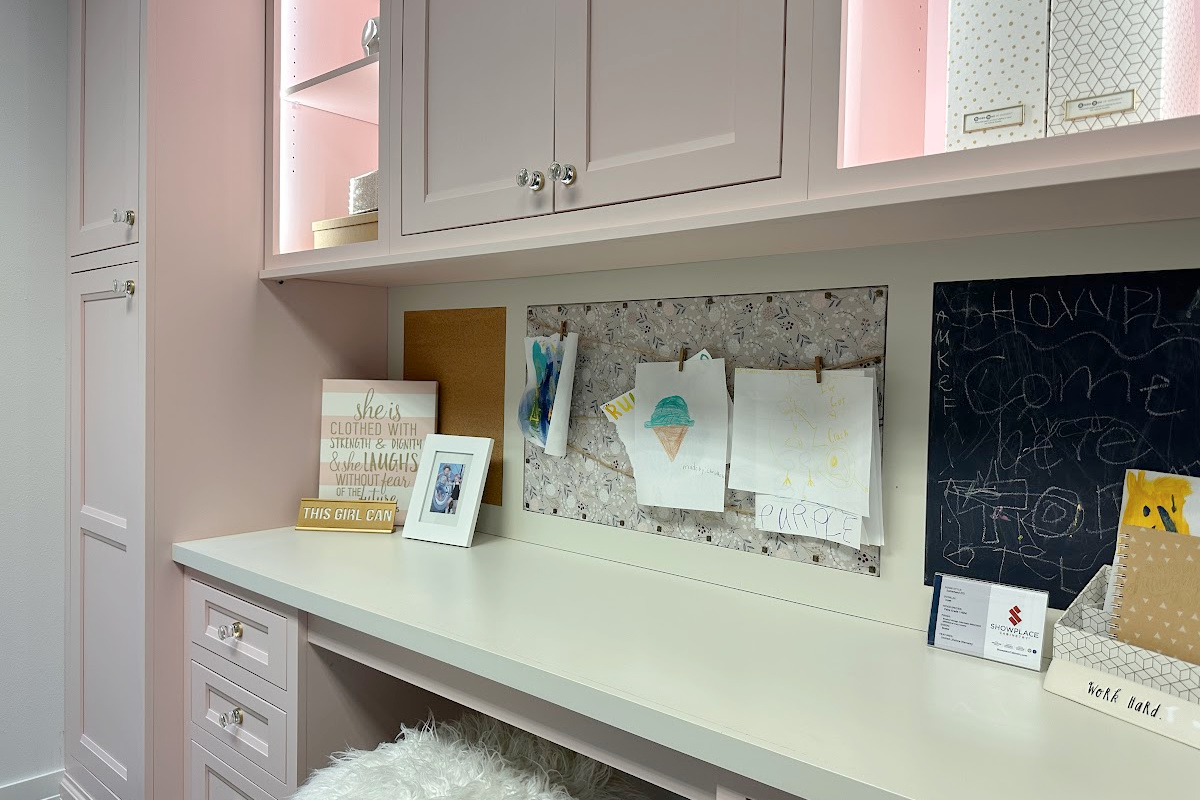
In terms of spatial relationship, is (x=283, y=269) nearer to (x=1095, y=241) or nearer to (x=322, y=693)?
(x=322, y=693)

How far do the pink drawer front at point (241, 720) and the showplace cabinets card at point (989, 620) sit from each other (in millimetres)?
1164

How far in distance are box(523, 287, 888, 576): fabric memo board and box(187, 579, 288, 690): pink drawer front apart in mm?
577

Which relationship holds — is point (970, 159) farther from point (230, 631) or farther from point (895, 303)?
point (230, 631)

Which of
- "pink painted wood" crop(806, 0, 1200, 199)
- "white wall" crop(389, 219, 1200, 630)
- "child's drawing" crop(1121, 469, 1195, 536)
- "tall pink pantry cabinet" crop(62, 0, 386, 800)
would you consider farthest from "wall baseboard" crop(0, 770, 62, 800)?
"child's drawing" crop(1121, 469, 1195, 536)

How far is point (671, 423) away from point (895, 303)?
462 mm

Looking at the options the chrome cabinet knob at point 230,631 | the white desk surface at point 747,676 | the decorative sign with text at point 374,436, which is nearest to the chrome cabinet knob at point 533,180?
the white desk surface at point 747,676

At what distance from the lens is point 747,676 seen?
100cm

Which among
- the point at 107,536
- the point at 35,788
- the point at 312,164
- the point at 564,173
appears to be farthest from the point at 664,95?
the point at 35,788

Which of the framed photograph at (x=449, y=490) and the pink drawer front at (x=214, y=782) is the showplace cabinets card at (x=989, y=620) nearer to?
the framed photograph at (x=449, y=490)

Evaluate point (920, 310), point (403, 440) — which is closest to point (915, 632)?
point (920, 310)

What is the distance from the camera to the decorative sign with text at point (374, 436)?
193cm

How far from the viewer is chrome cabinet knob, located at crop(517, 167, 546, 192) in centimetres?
128

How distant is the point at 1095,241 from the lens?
1.05 metres

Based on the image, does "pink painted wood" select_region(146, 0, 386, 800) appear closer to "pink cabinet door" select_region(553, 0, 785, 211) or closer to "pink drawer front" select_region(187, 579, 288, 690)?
"pink drawer front" select_region(187, 579, 288, 690)
